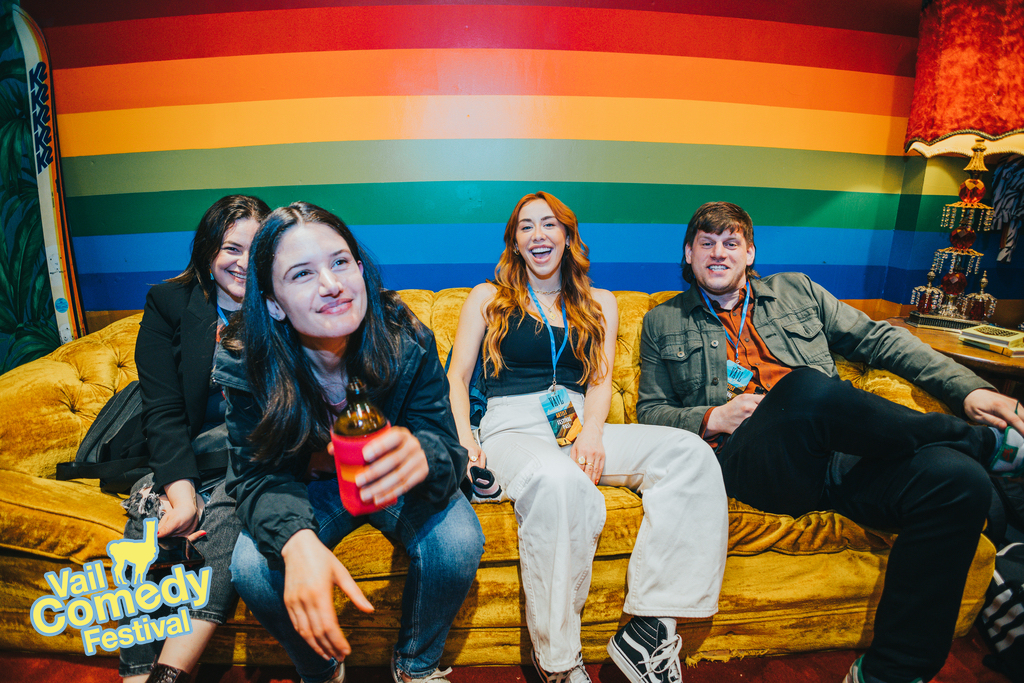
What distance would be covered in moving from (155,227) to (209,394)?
1.43m

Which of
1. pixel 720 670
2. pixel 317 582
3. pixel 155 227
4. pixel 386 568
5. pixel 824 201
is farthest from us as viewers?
pixel 824 201

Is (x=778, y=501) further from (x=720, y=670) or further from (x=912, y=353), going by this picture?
(x=912, y=353)

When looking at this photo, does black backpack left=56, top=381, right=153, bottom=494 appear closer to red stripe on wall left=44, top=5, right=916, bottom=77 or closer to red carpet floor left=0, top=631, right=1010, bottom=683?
red carpet floor left=0, top=631, right=1010, bottom=683

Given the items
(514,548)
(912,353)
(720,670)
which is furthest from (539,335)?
(912,353)

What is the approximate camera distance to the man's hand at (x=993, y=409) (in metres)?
1.35

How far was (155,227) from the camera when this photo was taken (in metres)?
2.22

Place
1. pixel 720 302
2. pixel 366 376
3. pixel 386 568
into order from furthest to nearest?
pixel 720 302 < pixel 386 568 < pixel 366 376

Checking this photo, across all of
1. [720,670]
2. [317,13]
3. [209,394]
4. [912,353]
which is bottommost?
[720,670]

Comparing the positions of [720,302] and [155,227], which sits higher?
[155,227]

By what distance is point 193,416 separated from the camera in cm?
134

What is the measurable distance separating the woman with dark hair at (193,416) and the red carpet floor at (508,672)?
1.08 ft

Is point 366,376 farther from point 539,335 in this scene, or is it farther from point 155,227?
point 155,227

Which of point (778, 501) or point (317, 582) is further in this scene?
point (778, 501)

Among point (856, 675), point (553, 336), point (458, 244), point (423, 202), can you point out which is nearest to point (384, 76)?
point (423, 202)
